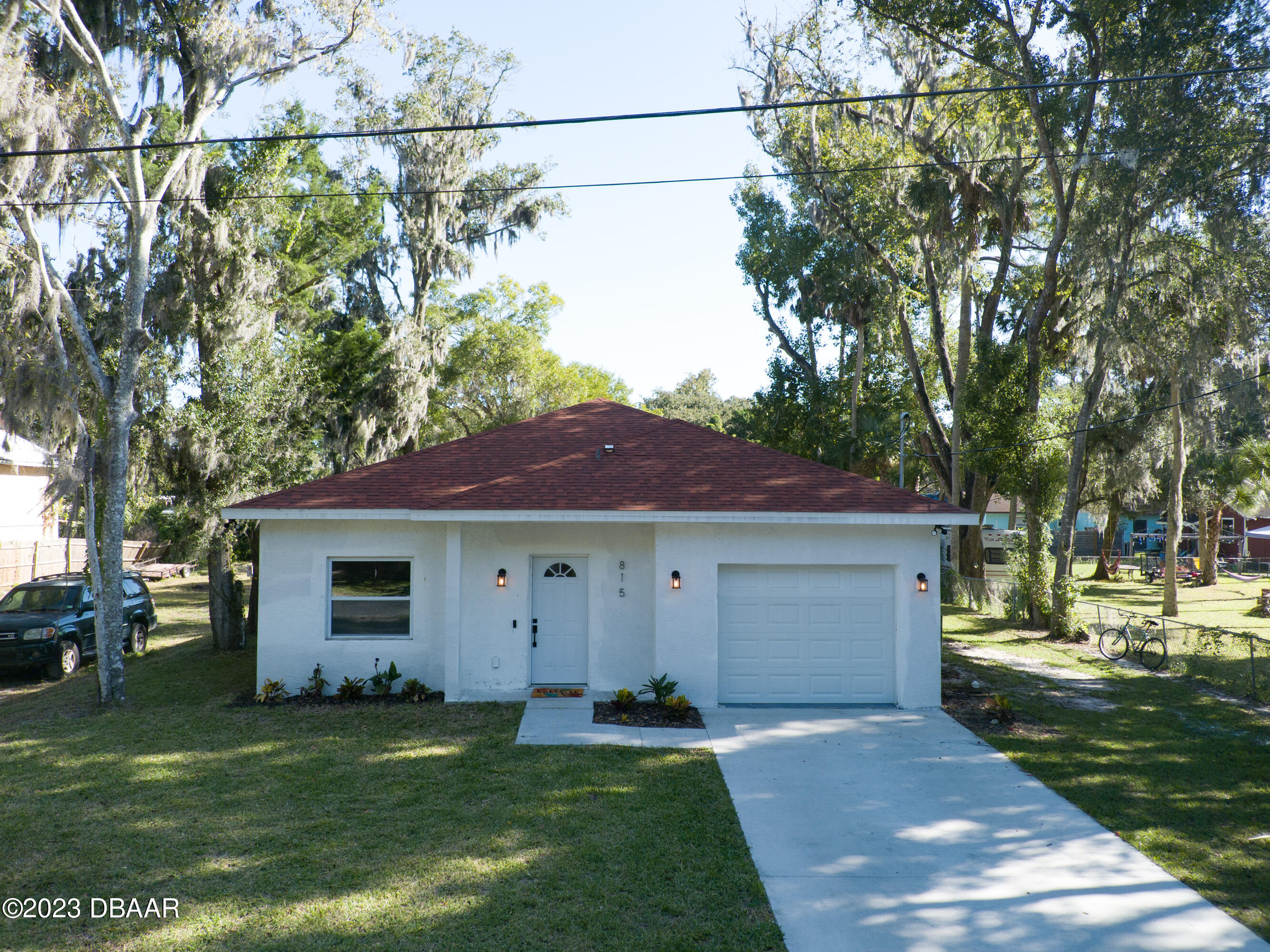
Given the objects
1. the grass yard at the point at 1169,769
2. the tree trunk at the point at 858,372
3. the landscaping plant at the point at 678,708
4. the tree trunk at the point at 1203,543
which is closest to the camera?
the grass yard at the point at 1169,769

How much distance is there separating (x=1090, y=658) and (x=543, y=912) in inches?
559

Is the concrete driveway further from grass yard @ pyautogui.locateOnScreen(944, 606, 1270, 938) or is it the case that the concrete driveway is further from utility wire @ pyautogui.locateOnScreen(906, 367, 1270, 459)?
utility wire @ pyautogui.locateOnScreen(906, 367, 1270, 459)

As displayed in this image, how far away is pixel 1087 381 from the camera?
20.6m

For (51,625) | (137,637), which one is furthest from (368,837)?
(137,637)

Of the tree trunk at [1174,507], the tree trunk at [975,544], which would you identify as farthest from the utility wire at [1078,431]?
the tree trunk at [975,544]

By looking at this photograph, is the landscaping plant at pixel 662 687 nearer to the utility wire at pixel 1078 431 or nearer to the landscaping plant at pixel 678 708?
the landscaping plant at pixel 678 708

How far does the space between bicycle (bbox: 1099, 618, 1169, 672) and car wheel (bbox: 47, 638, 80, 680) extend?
18.9 metres

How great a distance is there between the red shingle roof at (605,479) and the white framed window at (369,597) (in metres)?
0.96

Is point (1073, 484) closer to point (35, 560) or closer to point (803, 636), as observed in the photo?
point (803, 636)

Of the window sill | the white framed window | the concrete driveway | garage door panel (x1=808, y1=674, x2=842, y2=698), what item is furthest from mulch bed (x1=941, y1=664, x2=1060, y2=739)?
the white framed window

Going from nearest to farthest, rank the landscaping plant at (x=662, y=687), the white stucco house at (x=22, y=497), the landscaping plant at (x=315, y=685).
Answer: the landscaping plant at (x=662, y=687) < the landscaping plant at (x=315, y=685) < the white stucco house at (x=22, y=497)

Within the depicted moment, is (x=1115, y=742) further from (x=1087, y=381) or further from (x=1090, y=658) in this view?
(x=1087, y=381)

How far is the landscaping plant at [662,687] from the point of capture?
36.4 ft

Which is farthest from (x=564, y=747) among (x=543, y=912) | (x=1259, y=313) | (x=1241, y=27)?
(x=1241, y=27)
